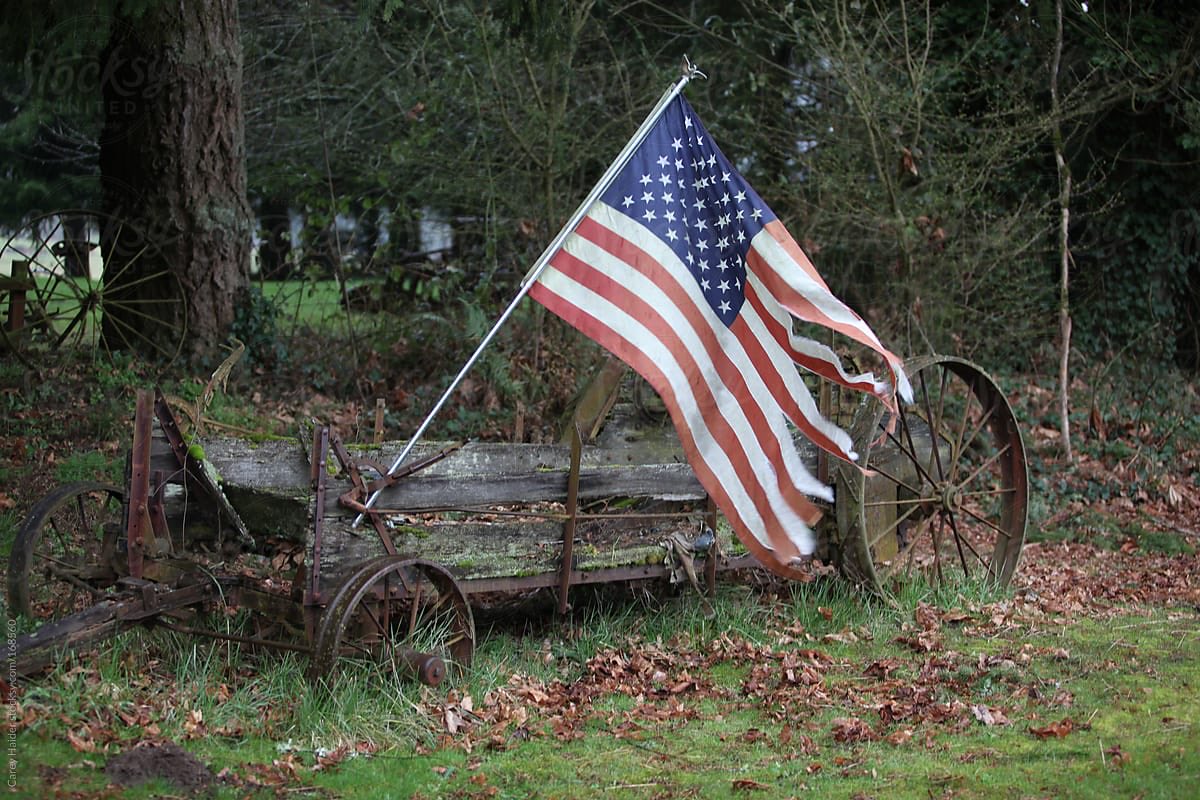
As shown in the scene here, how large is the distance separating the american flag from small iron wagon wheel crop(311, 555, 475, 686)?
1.37 meters

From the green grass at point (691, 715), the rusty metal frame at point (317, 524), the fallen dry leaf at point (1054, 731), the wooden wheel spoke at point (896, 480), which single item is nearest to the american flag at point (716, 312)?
the green grass at point (691, 715)

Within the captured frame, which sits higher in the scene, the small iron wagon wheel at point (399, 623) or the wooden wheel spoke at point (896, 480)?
the wooden wheel spoke at point (896, 480)

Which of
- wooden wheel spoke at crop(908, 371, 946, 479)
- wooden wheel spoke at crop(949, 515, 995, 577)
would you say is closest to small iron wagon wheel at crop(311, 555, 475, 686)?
wooden wheel spoke at crop(908, 371, 946, 479)

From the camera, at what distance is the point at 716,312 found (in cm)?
565

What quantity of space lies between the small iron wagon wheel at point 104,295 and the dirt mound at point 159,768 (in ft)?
23.2

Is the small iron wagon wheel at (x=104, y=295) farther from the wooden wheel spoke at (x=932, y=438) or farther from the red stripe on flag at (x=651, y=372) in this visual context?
the wooden wheel spoke at (x=932, y=438)

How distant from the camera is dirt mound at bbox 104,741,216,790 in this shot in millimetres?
4309

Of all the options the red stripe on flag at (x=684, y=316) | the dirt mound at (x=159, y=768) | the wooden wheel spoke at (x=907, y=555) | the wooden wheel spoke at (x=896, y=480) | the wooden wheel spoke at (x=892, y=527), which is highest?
the red stripe on flag at (x=684, y=316)

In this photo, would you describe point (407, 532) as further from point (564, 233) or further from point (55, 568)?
point (55, 568)

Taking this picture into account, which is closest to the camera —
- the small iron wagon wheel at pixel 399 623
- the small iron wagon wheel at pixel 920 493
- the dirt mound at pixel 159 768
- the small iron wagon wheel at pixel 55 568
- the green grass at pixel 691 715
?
the dirt mound at pixel 159 768

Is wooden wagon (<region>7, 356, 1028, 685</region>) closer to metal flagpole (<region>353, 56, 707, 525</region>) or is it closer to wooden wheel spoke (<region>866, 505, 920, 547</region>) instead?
wooden wheel spoke (<region>866, 505, 920, 547</region>)

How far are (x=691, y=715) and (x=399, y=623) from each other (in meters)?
1.49

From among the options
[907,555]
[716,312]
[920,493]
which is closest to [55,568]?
[716,312]

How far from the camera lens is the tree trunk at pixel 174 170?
1104 cm
